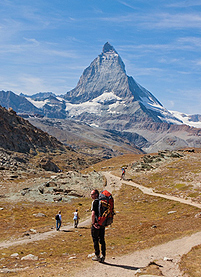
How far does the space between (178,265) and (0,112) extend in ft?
517

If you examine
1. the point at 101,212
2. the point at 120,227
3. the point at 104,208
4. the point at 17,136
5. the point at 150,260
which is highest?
the point at 17,136

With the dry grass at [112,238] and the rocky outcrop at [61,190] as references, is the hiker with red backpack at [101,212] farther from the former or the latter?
the rocky outcrop at [61,190]

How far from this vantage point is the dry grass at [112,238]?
17.0m

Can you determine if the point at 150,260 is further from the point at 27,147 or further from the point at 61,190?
the point at 27,147

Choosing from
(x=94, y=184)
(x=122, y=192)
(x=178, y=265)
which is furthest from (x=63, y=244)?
(x=94, y=184)

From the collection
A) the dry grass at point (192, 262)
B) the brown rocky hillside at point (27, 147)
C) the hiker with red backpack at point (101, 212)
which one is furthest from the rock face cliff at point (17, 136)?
the dry grass at point (192, 262)

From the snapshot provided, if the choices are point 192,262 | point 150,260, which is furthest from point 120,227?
point 192,262

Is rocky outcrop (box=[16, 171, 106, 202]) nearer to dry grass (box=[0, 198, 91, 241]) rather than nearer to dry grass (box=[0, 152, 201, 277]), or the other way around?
dry grass (box=[0, 198, 91, 241])

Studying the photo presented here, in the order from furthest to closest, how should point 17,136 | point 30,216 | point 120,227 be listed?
point 17,136 < point 30,216 < point 120,227

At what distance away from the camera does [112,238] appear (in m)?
25.4

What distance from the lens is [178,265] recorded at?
14820mm

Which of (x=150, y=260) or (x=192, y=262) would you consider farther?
(x=150, y=260)

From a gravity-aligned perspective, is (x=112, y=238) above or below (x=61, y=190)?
above

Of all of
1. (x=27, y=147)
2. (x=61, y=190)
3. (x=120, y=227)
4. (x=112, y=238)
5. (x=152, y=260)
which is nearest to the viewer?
(x=152, y=260)
